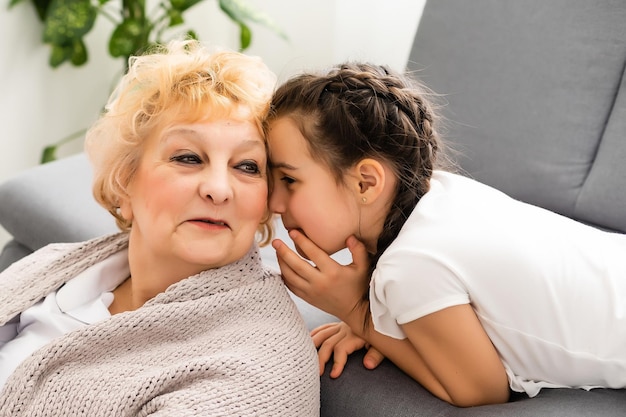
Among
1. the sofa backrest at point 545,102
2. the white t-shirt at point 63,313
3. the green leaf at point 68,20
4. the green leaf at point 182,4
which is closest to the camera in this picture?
the white t-shirt at point 63,313

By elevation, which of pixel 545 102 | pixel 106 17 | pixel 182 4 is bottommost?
pixel 106 17

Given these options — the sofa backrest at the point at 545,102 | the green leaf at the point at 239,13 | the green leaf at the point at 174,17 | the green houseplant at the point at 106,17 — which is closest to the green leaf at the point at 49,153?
the green houseplant at the point at 106,17

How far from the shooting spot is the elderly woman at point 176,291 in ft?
4.01

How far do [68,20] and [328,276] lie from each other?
1831mm

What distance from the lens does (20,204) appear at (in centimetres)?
210

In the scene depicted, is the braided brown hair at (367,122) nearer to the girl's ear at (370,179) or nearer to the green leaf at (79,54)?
the girl's ear at (370,179)

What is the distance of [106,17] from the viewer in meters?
3.16

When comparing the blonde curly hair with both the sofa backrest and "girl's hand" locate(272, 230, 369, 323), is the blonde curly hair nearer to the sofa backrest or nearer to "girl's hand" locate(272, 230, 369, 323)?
"girl's hand" locate(272, 230, 369, 323)

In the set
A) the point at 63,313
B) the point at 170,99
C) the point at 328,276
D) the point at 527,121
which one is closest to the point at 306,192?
the point at 328,276

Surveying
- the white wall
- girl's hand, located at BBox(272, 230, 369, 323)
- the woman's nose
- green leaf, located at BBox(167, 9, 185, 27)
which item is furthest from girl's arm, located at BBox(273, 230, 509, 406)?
green leaf, located at BBox(167, 9, 185, 27)

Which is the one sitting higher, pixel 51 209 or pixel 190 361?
pixel 190 361

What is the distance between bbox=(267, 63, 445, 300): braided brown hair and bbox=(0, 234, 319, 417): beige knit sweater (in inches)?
9.5

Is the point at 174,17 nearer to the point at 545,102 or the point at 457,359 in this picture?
the point at 545,102

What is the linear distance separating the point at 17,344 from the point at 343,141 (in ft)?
2.24
